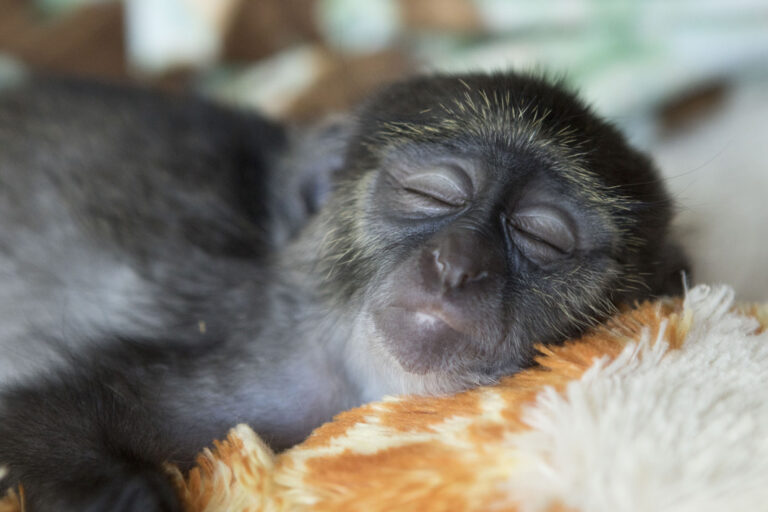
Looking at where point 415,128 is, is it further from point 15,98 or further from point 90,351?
point 15,98

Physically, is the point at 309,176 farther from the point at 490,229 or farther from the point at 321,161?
the point at 490,229

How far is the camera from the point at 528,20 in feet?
10.3

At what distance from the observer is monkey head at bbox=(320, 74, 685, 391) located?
49.2 inches

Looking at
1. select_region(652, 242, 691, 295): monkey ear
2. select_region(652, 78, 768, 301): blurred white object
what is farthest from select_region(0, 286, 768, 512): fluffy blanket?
select_region(652, 78, 768, 301): blurred white object

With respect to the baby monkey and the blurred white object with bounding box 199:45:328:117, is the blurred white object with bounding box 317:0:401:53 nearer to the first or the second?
the blurred white object with bounding box 199:45:328:117

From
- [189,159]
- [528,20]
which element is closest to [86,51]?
[189,159]

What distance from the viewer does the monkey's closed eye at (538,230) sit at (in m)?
1.32

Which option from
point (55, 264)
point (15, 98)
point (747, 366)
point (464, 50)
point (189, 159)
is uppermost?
point (464, 50)

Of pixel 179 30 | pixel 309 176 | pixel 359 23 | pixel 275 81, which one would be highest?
pixel 359 23

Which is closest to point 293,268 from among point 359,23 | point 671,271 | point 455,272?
point 455,272

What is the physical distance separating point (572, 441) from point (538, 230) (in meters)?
0.46

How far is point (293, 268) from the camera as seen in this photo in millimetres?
1678

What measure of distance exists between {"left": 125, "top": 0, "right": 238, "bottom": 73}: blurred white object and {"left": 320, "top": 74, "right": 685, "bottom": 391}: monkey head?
5.90 ft

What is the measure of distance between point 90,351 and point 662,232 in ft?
4.04
